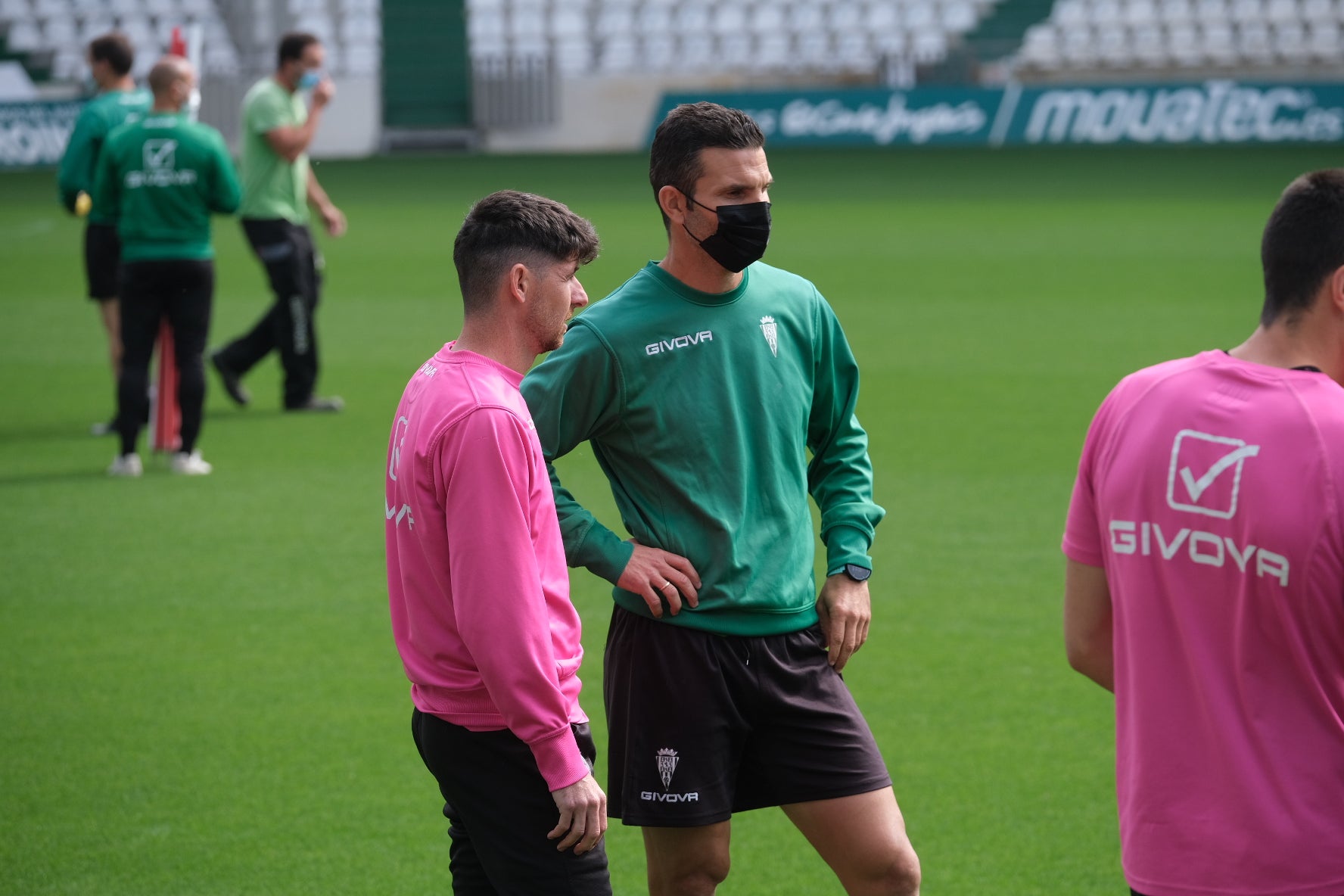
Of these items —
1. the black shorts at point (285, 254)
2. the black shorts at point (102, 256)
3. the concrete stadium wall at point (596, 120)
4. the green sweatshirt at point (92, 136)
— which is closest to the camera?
the green sweatshirt at point (92, 136)

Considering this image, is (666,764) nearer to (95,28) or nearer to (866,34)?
(866,34)

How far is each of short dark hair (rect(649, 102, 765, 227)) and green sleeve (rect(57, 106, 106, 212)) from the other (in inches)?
281

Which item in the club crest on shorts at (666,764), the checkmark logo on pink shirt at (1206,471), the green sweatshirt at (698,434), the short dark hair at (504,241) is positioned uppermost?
the short dark hair at (504,241)

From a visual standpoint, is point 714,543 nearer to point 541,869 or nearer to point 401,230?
point 541,869

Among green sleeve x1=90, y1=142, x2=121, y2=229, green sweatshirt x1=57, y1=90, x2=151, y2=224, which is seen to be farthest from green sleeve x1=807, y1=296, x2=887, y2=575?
green sweatshirt x1=57, y1=90, x2=151, y2=224

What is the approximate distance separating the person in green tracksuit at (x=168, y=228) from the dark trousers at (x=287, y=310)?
1315 millimetres

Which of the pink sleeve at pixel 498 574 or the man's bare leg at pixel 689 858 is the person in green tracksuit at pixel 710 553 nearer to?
the man's bare leg at pixel 689 858

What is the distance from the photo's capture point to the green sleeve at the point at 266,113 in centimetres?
981

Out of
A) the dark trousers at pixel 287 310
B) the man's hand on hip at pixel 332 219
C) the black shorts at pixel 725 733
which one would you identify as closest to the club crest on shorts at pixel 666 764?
the black shorts at pixel 725 733

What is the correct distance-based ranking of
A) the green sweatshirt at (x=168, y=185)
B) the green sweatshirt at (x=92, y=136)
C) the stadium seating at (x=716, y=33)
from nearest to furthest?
1. the green sweatshirt at (x=168, y=185)
2. the green sweatshirt at (x=92, y=136)
3. the stadium seating at (x=716, y=33)

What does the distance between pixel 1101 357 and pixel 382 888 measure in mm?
8206

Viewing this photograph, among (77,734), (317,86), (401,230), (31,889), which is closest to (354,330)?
(317,86)

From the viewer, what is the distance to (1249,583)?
2.27m

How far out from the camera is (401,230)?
1931 cm
